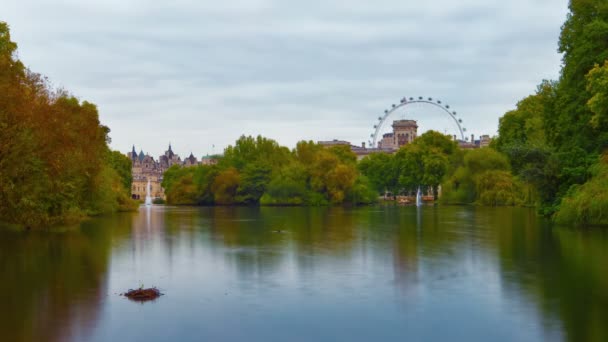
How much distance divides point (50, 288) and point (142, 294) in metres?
2.49

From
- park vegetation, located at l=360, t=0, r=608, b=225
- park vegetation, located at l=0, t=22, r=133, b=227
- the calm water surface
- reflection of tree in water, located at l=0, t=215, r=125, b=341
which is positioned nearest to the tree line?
park vegetation, located at l=360, t=0, r=608, b=225

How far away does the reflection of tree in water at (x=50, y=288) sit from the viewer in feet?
37.4

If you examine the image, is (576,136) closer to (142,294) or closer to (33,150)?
(33,150)

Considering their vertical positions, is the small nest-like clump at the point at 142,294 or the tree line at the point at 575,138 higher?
the tree line at the point at 575,138

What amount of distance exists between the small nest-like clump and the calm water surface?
304mm

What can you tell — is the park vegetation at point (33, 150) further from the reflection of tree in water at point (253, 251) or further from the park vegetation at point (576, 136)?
the park vegetation at point (576, 136)

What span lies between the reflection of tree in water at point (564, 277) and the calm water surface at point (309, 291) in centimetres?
4

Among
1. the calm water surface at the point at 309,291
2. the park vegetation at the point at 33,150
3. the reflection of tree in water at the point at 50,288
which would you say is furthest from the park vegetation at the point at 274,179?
the reflection of tree in water at the point at 50,288

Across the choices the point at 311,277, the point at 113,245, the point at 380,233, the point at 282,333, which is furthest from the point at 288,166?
the point at 282,333

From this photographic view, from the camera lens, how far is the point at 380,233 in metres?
33.6

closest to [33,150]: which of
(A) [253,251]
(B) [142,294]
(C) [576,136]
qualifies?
(A) [253,251]

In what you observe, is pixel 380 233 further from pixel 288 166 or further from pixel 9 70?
pixel 288 166

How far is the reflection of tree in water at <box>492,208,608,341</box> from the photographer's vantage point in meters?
11.7

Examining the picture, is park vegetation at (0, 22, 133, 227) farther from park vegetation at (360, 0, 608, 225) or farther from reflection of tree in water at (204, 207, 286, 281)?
park vegetation at (360, 0, 608, 225)
